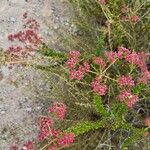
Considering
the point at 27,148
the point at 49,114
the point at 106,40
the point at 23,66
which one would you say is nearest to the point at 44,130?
the point at 27,148

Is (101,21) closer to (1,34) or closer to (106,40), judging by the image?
(106,40)

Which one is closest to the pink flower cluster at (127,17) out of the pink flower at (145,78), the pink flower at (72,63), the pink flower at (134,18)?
the pink flower at (134,18)

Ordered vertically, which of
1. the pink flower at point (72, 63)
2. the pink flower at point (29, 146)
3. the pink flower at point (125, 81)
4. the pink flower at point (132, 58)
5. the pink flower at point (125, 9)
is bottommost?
the pink flower at point (29, 146)

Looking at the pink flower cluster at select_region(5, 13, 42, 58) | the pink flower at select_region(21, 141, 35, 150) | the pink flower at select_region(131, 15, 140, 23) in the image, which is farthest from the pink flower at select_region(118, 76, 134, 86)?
the pink flower cluster at select_region(5, 13, 42, 58)

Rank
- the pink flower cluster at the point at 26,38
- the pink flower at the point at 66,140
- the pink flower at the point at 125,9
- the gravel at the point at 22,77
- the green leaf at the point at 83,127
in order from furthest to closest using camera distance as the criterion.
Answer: the pink flower cluster at the point at 26,38 < the pink flower at the point at 125,9 < the gravel at the point at 22,77 < the green leaf at the point at 83,127 < the pink flower at the point at 66,140

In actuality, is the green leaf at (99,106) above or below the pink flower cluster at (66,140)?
above

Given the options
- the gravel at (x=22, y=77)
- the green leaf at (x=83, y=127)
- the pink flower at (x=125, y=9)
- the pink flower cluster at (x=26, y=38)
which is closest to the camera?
the green leaf at (x=83, y=127)

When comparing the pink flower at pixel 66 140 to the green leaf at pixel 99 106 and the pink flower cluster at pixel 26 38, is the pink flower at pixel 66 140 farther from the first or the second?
the pink flower cluster at pixel 26 38
